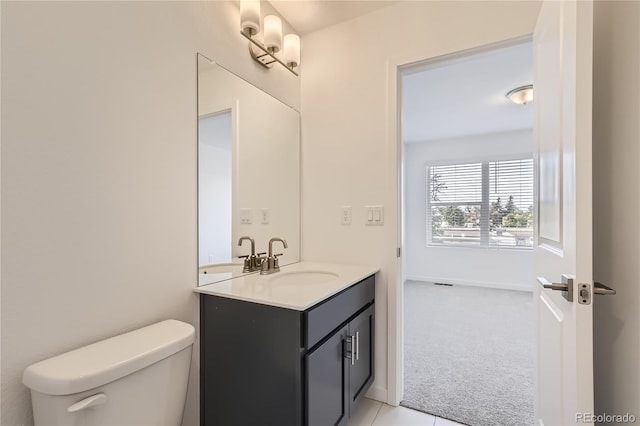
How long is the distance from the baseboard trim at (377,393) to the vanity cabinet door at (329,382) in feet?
1.48

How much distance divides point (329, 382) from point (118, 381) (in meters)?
0.80

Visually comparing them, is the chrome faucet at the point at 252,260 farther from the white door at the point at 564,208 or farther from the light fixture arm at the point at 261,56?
the white door at the point at 564,208

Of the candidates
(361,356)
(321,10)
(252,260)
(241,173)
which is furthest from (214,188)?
(321,10)

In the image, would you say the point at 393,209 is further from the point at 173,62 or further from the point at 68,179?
the point at 68,179

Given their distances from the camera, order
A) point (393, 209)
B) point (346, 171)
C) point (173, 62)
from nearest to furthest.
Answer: point (173, 62), point (393, 209), point (346, 171)

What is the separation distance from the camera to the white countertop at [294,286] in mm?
1181

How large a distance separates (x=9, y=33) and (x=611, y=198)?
1.92 meters

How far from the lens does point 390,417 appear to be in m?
1.67

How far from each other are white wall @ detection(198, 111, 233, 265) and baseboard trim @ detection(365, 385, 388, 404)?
47.5 inches

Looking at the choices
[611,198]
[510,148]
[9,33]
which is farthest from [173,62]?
[510,148]

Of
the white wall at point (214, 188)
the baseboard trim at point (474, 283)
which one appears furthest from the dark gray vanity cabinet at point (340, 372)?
the baseboard trim at point (474, 283)

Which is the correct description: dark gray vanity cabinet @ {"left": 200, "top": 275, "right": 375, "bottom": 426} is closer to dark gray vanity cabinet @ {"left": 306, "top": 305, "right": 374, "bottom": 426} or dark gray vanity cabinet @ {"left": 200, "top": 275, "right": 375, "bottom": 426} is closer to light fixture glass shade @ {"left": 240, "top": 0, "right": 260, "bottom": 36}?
dark gray vanity cabinet @ {"left": 306, "top": 305, "right": 374, "bottom": 426}

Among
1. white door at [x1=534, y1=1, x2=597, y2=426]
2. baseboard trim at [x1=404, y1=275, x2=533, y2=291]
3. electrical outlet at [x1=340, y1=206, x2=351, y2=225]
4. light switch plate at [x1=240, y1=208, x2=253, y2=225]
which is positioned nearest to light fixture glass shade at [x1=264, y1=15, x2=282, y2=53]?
light switch plate at [x1=240, y1=208, x2=253, y2=225]

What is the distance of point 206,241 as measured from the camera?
1.44 m
